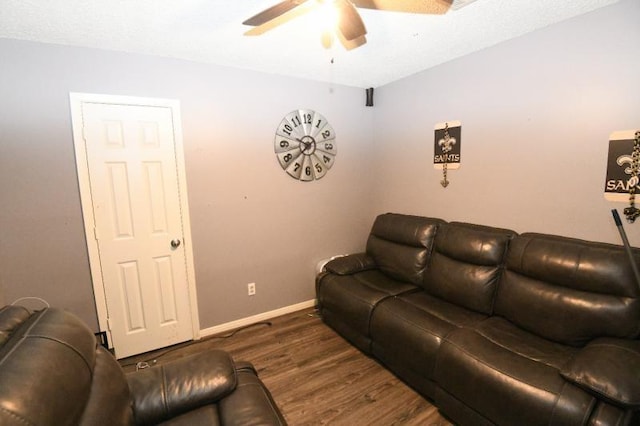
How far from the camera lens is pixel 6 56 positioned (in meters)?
1.98

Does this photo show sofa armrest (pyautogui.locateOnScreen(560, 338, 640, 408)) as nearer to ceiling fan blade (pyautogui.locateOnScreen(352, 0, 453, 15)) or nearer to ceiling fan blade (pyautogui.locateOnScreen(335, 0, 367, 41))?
ceiling fan blade (pyautogui.locateOnScreen(352, 0, 453, 15))

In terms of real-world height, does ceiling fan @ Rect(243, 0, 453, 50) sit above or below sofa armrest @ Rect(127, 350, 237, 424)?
above

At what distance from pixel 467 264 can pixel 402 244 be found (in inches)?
26.0

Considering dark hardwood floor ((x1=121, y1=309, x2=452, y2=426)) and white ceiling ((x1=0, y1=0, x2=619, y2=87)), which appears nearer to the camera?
white ceiling ((x1=0, y1=0, x2=619, y2=87))

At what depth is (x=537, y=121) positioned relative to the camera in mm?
2168

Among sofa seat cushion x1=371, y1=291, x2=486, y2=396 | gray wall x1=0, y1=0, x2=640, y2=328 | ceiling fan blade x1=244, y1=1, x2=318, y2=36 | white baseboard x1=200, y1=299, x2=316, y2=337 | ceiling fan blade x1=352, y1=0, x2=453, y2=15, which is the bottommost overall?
white baseboard x1=200, y1=299, x2=316, y2=337

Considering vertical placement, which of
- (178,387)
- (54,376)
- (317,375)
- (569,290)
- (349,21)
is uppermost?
(349,21)

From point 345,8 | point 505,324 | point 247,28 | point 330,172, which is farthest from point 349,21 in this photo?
point 505,324

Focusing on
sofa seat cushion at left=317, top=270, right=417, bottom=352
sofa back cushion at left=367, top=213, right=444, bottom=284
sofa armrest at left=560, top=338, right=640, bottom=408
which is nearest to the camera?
sofa armrest at left=560, top=338, right=640, bottom=408

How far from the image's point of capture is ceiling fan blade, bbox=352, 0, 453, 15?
138 centimetres

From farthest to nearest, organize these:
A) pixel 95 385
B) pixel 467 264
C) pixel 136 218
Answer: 1. pixel 136 218
2. pixel 467 264
3. pixel 95 385

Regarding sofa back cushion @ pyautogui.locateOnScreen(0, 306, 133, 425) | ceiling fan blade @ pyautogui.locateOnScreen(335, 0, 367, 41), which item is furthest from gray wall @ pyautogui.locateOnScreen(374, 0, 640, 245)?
sofa back cushion @ pyautogui.locateOnScreen(0, 306, 133, 425)

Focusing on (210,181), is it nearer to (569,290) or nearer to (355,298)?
(355,298)

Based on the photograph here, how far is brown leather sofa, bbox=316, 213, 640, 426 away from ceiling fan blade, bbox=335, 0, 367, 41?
5.43 feet
